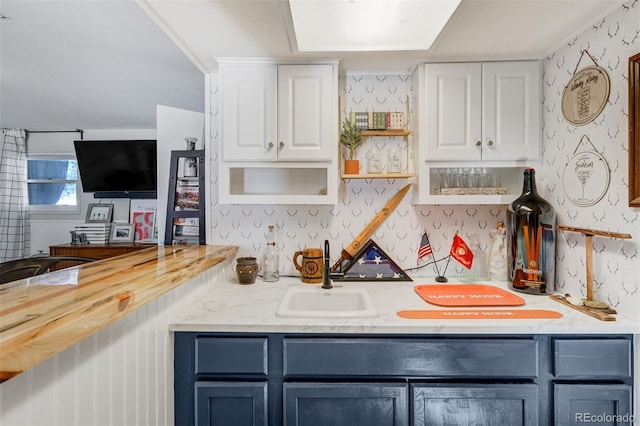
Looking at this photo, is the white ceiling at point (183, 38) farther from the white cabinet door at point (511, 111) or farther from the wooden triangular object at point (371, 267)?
the wooden triangular object at point (371, 267)

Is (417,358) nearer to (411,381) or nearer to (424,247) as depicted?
(411,381)

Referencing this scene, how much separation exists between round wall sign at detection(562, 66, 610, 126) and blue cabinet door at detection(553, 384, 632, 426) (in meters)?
1.15

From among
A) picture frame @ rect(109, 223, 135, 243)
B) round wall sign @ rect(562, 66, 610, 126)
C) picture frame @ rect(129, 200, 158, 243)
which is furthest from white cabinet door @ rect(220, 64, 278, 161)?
picture frame @ rect(109, 223, 135, 243)

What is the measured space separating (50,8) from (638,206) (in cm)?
286

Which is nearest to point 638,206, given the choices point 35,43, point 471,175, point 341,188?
point 471,175

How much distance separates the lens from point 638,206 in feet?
4.14

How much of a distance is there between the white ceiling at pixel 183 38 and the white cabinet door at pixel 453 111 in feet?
0.27

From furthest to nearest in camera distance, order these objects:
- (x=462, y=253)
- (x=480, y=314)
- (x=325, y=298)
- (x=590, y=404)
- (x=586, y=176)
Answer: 1. (x=462, y=253)
2. (x=325, y=298)
3. (x=586, y=176)
4. (x=480, y=314)
5. (x=590, y=404)

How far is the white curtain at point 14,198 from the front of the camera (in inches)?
167

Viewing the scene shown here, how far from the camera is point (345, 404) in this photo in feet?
4.21

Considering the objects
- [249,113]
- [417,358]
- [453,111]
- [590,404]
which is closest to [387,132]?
[453,111]

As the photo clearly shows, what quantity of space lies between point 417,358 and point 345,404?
1.11 ft

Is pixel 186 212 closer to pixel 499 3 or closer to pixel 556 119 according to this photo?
pixel 499 3

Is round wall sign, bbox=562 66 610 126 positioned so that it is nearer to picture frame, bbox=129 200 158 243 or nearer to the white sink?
the white sink
